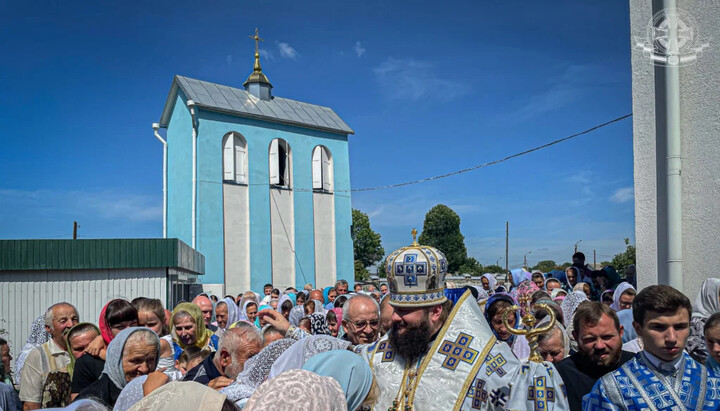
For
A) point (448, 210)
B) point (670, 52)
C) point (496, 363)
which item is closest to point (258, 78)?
point (670, 52)

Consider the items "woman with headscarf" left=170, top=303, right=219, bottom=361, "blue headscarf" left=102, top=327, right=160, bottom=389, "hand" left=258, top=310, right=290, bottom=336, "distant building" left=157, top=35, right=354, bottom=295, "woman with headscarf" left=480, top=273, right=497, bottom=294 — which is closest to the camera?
"blue headscarf" left=102, top=327, right=160, bottom=389

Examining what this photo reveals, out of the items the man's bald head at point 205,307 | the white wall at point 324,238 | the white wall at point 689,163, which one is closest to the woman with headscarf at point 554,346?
the white wall at point 689,163

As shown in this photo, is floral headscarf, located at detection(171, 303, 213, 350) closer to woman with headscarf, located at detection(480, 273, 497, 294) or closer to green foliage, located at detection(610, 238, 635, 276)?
woman with headscarf, located at detection(480, 273, 497, 294)

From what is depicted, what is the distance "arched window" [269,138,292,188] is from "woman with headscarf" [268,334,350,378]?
73.6 feet

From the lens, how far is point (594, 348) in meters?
3.81

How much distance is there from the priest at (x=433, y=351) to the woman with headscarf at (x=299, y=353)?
45cm

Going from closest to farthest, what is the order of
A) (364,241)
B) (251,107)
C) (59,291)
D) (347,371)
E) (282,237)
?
(347,371), (59,291), (251,107), (282,237), (364,241)

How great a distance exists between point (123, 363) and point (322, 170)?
23465mm

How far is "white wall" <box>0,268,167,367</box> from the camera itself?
41.4ft

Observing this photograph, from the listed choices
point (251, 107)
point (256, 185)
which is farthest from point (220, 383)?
point (251, 107)

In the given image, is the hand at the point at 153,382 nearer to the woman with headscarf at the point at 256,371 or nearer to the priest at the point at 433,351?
the woman with headscarf at the point at 256,371

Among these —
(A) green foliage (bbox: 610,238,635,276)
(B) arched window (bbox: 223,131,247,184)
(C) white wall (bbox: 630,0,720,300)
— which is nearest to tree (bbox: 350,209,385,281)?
(A) green foliage (bbox: 610,238,635,276)

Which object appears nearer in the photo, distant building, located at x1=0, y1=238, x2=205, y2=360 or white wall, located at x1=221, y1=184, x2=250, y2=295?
distant building, located at x1=0, y1=238, x2=205, y2=360

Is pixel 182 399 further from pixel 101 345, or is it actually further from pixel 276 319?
pixel 101 345
